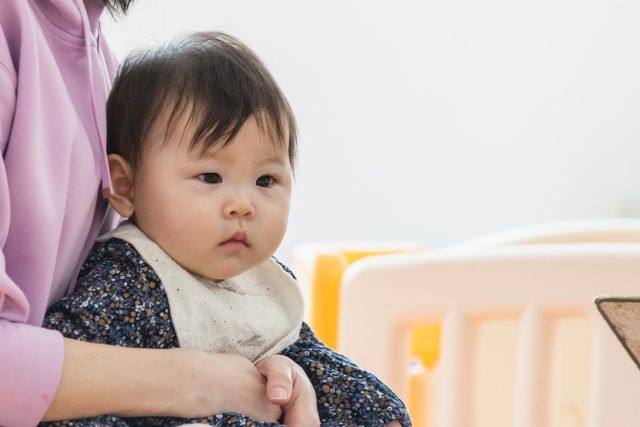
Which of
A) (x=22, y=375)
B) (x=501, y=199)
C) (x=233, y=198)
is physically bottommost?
(x=501, y=199)

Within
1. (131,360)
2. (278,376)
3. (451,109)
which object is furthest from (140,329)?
(451,109)

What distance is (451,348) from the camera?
1.43 metres

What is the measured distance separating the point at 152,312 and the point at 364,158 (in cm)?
141

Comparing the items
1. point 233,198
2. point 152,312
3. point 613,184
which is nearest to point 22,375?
point 152,312

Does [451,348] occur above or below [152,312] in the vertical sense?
below

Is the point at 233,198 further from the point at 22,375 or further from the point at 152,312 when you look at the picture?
the point at 22,375

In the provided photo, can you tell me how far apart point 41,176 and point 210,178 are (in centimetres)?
19

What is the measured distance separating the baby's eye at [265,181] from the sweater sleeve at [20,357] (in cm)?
28

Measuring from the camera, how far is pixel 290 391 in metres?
0.99

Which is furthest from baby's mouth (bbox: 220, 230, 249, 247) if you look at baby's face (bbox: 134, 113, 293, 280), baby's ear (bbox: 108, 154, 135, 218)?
baby's ear (bbox: 108, 154, 135, 218)

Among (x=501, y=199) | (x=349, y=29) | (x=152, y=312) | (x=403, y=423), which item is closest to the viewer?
(x=152, y=312)

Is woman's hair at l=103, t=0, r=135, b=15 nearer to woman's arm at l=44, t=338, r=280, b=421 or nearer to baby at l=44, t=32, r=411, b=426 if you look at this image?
baby at l=44, t=32, r=411, b=426

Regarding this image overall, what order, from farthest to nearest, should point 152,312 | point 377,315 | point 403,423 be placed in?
1. point 377,315
2. point 403,423
3. point 152,312

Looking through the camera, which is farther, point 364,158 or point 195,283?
point 364,158
